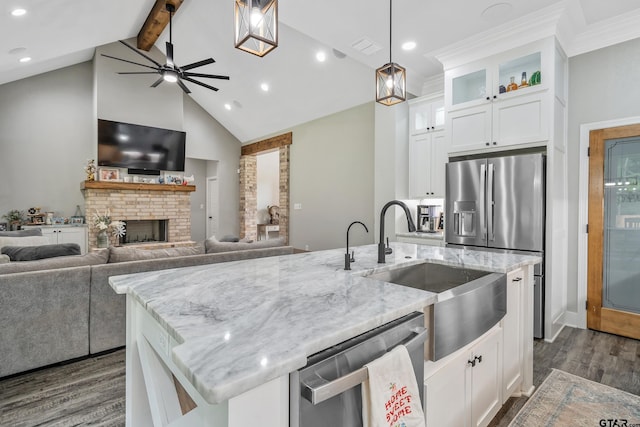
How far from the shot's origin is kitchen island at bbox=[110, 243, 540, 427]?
2.15 feet

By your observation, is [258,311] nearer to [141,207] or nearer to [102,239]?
[102,239]

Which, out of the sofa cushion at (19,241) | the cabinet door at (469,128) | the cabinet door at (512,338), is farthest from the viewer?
the sofa cushion at (19,241)

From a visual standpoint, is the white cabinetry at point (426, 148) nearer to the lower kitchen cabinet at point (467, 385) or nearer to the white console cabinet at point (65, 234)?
the lower kitchen cabinet at point (467, 385)

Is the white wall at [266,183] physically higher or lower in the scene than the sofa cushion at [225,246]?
higher

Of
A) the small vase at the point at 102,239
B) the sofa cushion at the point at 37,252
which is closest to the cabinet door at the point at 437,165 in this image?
the sofa cushion at the point at 37,252

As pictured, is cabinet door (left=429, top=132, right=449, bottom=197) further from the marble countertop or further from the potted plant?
the potted plant

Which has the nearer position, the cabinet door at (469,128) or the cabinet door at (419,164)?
the cabinet door at (469,128)

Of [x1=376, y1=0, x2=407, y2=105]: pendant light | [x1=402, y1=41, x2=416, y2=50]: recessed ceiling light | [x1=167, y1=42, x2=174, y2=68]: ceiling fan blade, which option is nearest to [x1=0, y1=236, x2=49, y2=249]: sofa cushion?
[x1=167, y1=42, x2=174, y2=68]: ceiling fan blade

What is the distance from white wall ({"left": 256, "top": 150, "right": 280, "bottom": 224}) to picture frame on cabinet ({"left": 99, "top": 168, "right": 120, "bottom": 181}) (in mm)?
3593

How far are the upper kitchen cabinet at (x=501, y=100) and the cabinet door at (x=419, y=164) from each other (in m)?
0.57

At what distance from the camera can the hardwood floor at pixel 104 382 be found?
192 centimetres

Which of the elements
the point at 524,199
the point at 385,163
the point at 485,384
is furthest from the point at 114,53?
the point at 485,384

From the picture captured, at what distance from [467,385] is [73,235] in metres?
7.14

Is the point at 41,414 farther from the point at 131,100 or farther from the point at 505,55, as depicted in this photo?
the point at 131,100
